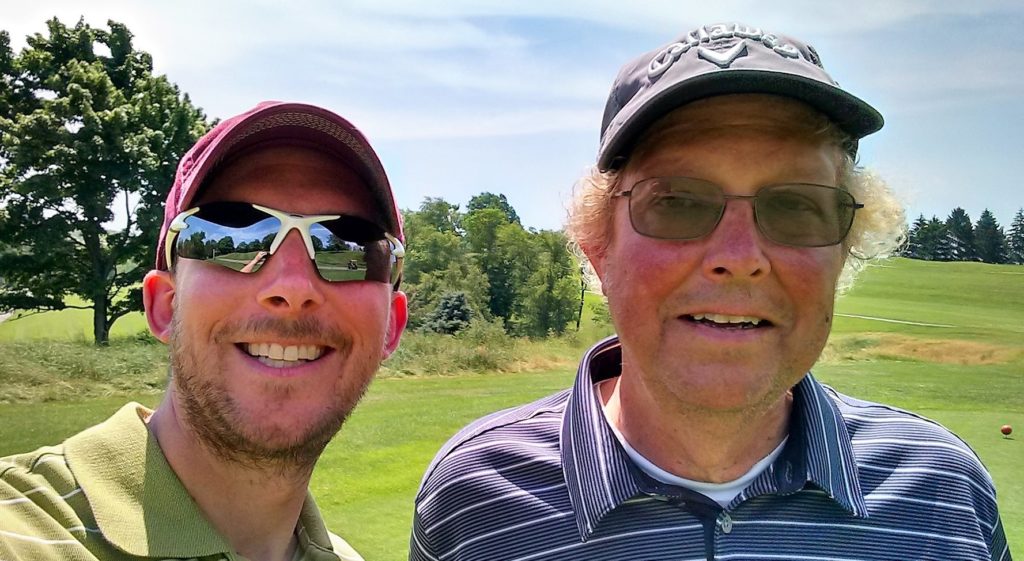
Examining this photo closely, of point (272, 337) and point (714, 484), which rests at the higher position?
point (272, 337)

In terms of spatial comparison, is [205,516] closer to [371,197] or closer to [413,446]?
[371,197]

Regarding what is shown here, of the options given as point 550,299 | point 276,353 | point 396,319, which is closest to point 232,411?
point 276,353

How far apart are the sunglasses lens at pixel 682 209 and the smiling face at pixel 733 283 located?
18 millimetres

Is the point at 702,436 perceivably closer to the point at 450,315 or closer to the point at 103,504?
the point at 103,504

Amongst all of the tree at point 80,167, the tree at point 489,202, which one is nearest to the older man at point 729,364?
the tree at point 80,167

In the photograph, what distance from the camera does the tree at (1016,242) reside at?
6094 centimetres

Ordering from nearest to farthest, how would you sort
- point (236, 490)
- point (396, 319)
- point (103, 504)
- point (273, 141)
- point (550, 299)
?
point (103, 504) < point (236, 490) < point (273, 141) < point (396, 319) < point (550, 299)

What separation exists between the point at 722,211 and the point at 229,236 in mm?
1201

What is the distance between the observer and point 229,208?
193 centimetres

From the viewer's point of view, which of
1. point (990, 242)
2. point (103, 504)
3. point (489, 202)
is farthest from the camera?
point (489, 202)

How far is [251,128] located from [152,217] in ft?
87.8

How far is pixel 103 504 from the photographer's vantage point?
152 centimetres

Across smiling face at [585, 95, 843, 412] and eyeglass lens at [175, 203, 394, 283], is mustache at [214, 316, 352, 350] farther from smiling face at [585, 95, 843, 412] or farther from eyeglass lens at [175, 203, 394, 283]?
smiling face at [585, 95, 843, 412]

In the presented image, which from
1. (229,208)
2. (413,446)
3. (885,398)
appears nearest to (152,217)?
(413,446)
